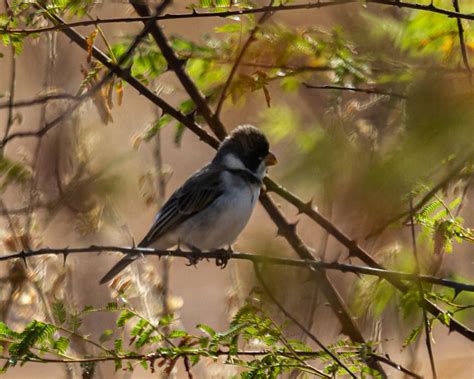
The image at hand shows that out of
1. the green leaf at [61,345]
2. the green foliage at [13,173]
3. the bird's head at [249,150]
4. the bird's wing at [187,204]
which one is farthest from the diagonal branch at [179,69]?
the green leaf at [61,345]

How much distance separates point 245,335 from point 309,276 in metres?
0.51

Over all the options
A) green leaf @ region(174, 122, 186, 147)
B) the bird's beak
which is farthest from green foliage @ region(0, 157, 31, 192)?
the bird's beak

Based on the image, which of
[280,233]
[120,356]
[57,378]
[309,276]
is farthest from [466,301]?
[57,378]

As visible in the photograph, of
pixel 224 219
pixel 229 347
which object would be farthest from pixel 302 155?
pixel 224 219

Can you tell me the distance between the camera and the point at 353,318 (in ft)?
13.5

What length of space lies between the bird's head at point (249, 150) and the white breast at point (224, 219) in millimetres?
115

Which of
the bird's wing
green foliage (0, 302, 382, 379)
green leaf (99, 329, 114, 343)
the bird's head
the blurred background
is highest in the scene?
the bird's head

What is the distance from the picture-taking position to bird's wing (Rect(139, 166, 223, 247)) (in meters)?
5.73

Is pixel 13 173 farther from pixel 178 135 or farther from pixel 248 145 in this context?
pixel 248 145

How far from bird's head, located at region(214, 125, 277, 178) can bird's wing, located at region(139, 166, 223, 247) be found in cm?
20

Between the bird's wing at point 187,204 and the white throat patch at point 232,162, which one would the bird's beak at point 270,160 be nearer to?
the white throat patch at point 232,162

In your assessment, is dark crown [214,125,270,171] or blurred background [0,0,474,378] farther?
dark crown [214,125,270,171]

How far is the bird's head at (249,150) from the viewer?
18.0 feet

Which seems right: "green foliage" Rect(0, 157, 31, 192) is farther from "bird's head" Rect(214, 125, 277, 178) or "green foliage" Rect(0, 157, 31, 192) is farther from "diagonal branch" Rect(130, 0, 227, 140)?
"bird's head" Rect(214, 125, 277, 178)
